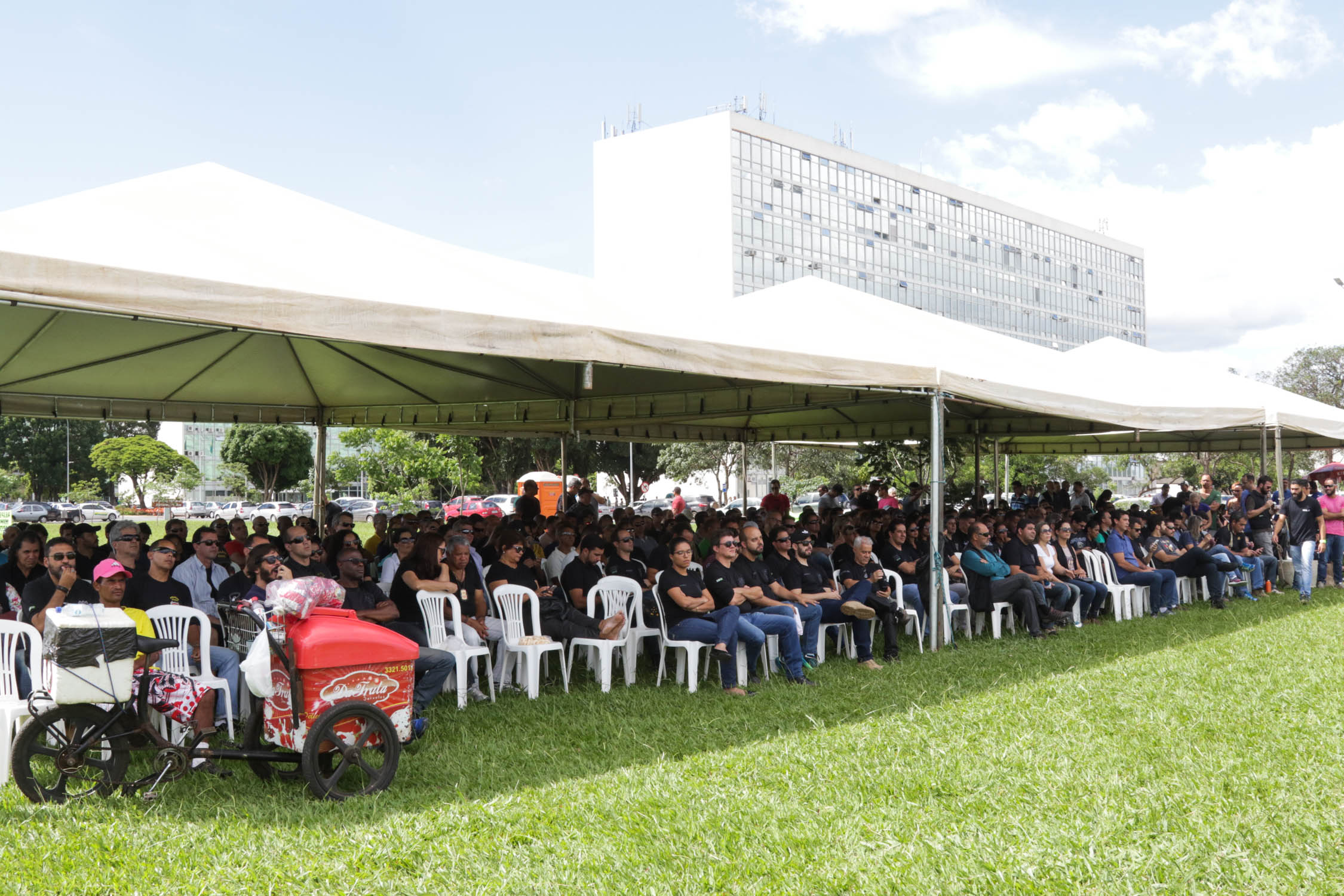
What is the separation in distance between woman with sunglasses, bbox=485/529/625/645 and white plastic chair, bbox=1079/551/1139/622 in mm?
5841

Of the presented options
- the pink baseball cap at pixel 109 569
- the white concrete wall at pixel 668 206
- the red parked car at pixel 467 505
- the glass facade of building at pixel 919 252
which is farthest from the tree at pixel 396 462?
the white concrete wall at pixel 668 206

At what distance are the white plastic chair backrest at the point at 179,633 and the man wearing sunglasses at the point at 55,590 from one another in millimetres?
339

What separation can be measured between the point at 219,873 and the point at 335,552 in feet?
13.7

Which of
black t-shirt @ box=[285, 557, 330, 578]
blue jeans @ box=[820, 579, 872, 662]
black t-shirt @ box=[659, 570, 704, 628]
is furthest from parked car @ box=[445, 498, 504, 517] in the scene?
black t-shirt @ box=[285, 557, 330, 578]

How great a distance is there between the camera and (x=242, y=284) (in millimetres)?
4855

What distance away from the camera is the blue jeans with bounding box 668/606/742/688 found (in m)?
7.11

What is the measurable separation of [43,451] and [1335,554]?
228 feet

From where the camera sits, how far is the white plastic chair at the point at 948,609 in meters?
8.87

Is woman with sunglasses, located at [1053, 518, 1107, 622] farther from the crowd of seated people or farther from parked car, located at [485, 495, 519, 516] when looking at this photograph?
parked car, located at [485, 495, 519, 516]

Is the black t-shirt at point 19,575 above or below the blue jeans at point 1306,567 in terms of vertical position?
above

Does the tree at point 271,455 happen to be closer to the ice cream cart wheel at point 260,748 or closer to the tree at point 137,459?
the tree at point 137,459

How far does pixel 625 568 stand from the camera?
809 centimetres

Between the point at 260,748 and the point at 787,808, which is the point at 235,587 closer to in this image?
the point at 260,748

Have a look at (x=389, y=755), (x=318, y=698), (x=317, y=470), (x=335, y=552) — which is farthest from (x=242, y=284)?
(x=317, y=470)
